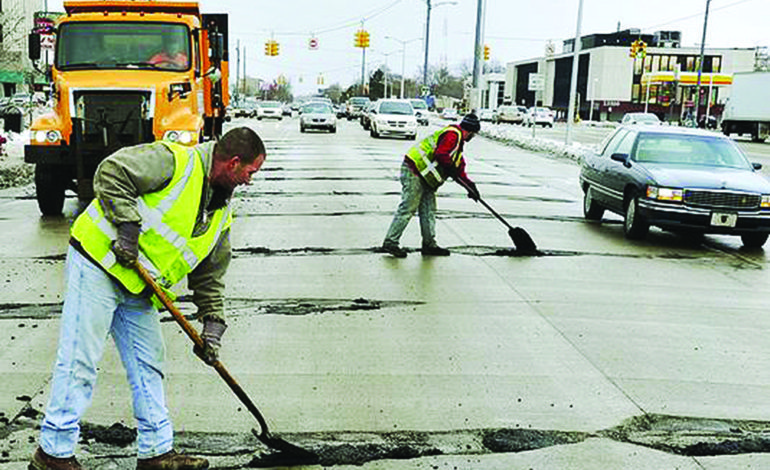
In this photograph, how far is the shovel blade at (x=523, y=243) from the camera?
1087 centimetres

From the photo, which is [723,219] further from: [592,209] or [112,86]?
[112,86]

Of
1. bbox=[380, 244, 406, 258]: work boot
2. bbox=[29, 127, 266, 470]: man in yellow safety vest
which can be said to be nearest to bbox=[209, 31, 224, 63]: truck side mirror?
bbox=[380, 244, 406, 258]: work boot

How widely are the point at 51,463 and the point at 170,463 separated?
20.3 inches

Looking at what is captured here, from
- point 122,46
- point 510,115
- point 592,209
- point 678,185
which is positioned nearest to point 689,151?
point 678,185

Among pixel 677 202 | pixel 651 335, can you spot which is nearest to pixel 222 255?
pixel 651 335

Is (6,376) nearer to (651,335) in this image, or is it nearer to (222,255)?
(222,255)

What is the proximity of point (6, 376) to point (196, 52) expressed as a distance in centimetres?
947

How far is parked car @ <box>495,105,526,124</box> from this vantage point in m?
75.4

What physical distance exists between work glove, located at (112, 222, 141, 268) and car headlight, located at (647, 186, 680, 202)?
913cm

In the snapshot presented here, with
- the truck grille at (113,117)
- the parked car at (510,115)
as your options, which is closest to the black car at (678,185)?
the truck grille at (113,117)

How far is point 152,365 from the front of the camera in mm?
4207

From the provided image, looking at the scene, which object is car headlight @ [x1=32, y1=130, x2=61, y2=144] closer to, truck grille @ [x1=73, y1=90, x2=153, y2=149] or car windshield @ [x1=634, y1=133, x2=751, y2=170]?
truck grille @ [x1=73, y1=90, x2=153, y2=149]

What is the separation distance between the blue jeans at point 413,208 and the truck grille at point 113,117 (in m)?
4.19

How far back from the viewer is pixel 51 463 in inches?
159
